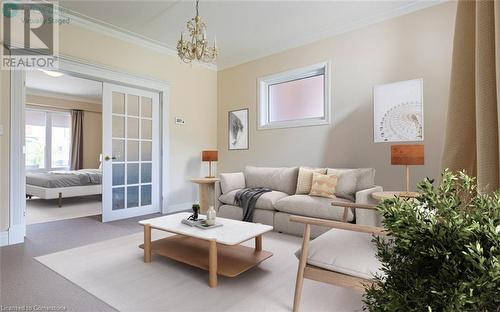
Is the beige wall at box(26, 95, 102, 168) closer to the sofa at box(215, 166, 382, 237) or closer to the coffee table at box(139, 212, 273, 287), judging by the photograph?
the sofa at box(215, 166, 382, 237)

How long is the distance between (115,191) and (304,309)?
346 cm

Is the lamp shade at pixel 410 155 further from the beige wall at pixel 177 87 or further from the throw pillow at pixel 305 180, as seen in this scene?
the beige wall at pixel 177 87

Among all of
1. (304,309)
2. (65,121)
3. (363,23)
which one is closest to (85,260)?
(304,309)

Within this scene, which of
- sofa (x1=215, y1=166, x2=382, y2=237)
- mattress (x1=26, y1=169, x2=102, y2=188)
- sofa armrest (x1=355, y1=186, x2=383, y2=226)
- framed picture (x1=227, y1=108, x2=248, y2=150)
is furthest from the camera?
mattress (x1=26, y1=169, x2=102, y2=188)

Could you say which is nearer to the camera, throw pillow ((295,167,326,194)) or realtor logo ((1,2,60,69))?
realtor logo ((1,2,60,69))

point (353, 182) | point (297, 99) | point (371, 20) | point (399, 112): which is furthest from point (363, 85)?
point (353, 182)

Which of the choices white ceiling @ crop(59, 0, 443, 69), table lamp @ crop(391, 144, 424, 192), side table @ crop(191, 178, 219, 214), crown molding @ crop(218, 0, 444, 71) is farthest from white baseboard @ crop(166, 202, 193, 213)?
table lamp @ crop(391, 144, 424, 192)

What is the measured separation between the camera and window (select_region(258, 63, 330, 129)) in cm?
419

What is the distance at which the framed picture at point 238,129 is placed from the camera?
5027mm

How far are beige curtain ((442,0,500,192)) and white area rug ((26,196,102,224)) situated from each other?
16.7 feet

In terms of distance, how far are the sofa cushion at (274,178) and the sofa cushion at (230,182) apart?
0.52 feet

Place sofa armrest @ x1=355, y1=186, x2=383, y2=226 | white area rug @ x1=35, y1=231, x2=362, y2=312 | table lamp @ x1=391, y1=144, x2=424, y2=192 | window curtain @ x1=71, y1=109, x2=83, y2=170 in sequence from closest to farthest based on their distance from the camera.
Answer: white area rug @ x1=35, y1=231, x2=362, y2=312 → table lamp @ x1=391, y1=144, x2=424, y2=192 → sofa armrest @ x1=355, y1=186, x2=383, y2=226 → window curtain @ x1=71, y1=109, x2=83, y2=170

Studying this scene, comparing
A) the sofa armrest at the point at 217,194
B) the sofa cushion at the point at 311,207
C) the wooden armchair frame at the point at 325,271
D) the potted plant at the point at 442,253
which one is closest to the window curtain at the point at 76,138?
the sofa armrest at the point at 217,194

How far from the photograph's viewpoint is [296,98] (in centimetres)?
457
